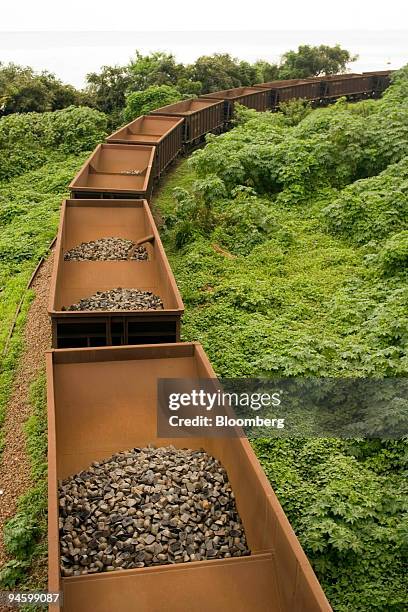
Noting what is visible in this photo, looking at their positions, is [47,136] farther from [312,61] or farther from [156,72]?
[312,61]

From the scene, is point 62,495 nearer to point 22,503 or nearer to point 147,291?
point 22,503

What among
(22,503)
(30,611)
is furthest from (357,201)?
(30,611)

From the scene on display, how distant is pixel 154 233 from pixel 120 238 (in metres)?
1.26

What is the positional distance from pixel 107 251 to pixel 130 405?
4315mm

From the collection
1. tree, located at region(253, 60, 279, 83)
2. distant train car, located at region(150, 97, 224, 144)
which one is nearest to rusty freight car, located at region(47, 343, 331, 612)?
distant train car, located at region(150, 97, 224, 144)

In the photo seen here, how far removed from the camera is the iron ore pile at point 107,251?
390 inches

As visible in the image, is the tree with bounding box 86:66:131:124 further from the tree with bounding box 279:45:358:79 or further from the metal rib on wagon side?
the metal rib on wagon side

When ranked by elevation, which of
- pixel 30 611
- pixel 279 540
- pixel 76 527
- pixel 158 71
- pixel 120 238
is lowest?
pixel 30 611

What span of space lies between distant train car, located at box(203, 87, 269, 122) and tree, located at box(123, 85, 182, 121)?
1.71 m

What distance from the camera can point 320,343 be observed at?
333 inches

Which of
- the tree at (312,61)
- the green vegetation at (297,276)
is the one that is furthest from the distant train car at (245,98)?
the tree at (312,61)

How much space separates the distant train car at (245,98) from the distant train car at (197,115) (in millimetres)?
377

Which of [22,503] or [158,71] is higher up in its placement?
[158,71]

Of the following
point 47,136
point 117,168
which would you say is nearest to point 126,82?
point 47,136
